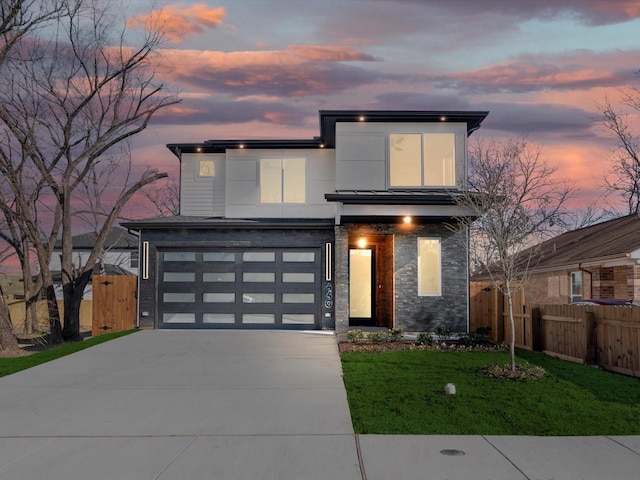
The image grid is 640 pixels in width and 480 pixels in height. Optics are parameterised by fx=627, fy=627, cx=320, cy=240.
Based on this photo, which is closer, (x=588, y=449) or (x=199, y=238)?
(x=588, y=449)

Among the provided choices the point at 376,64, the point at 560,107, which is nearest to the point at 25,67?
the point at 376,64

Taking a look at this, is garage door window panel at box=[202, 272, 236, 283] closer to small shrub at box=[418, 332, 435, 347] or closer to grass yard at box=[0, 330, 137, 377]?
grass yard at box=[0, 330, 137, 377]

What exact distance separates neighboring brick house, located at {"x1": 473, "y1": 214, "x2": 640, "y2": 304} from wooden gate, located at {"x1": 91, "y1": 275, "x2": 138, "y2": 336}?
1255cm

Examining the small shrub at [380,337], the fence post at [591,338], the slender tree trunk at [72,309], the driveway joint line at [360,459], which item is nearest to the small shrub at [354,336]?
the small shrub at [380,337]

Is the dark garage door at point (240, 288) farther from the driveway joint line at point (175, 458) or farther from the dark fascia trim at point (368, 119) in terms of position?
the driveway joint line at point (175, 458)

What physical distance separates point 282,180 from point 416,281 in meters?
5.97

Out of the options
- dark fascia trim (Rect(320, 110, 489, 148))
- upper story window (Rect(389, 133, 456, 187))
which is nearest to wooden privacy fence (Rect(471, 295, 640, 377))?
upper story window (Rect(389, 133, 456, 187))

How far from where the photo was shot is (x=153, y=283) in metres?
20.4

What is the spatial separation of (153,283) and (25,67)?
962 centimetres

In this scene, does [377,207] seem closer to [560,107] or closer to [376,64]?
[376,64]

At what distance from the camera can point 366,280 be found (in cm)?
2206

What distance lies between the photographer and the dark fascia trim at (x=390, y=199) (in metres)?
17.8

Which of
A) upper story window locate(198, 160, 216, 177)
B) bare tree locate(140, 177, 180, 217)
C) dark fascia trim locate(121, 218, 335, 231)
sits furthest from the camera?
bare tree locate(140, 177, 180, 217)

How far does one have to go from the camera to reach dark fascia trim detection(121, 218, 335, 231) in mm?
20047
